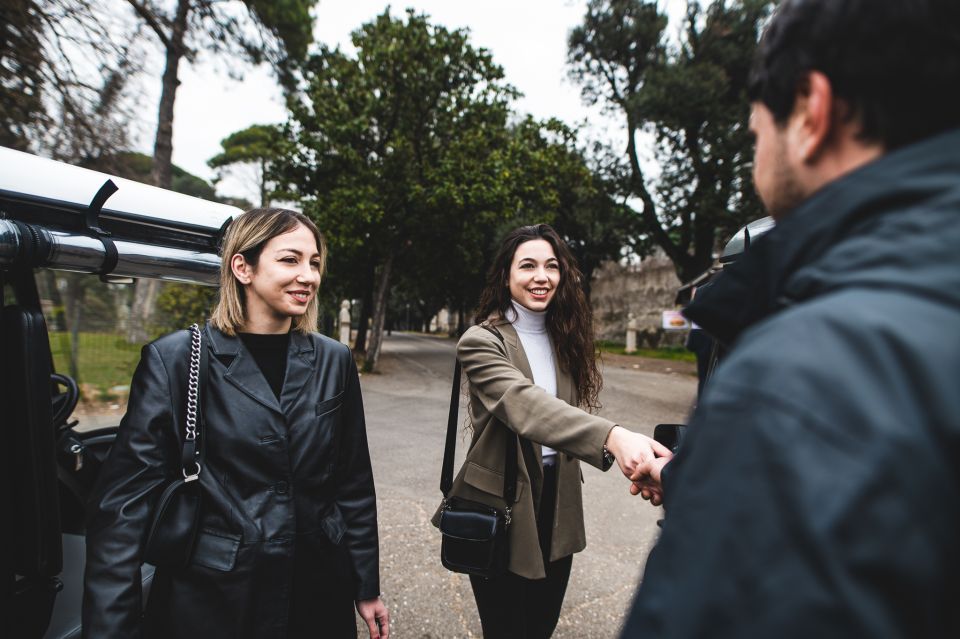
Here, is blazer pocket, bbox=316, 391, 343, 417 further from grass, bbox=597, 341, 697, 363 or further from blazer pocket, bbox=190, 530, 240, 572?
grass, bbox=597, 341, 697, 363

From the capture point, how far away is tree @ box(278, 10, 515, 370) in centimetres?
1250

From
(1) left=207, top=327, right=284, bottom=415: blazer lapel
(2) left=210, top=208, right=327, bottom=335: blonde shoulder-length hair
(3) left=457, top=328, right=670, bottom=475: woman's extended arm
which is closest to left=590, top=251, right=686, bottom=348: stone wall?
(3) left=457, top=328, right=670, bottom=475: woman's extended arm

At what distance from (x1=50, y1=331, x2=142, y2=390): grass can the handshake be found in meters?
7.60

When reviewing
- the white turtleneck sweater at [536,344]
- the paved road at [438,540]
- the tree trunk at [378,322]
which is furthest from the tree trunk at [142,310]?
the white turtleneck sweater at [536,344]

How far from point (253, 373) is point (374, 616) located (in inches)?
42.6

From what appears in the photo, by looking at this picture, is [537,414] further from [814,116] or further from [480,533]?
[814,116]

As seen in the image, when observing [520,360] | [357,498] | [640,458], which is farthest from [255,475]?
[640,458]

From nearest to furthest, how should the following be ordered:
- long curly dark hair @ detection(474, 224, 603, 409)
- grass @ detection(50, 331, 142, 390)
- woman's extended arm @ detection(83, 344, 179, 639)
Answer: woman's extended arm @ detection(83, 344, 179, 639) < long curly dark hair @ detection(474, 224, 603, 409) < grass @ detection(50, 331, 142, 390)

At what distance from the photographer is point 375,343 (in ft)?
47.9

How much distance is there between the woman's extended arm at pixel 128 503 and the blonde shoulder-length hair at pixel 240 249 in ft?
0.99

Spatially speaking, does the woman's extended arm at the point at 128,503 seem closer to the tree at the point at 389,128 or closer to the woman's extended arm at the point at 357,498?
the woman's extended arm at the point at 357,498

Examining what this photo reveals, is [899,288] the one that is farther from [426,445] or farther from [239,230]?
[426,445]

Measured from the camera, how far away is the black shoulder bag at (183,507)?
1574 millimetres

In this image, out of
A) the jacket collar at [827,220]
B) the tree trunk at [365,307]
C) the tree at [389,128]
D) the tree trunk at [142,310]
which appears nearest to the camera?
the jacket collar at [827,220]
